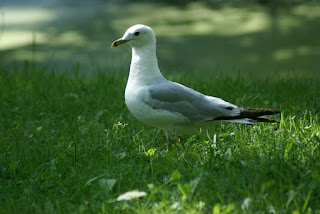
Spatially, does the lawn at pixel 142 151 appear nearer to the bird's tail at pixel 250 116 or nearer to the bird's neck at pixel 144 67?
the bird's tail at pixel 250 116

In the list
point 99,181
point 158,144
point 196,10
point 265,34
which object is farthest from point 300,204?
point 196,10

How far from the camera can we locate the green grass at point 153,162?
2.82 m

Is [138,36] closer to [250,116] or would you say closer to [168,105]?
[168,105]

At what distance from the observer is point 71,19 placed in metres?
10.6

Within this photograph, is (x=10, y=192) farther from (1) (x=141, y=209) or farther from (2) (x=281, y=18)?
(2) (x=281, y=18)

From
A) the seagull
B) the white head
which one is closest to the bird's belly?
the seagull

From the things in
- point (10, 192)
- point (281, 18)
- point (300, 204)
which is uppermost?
point (281, 18)

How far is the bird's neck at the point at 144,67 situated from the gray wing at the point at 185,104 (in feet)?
0.36

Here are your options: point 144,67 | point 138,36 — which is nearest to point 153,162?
point 144,67

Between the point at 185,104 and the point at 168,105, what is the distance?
0.48 ft

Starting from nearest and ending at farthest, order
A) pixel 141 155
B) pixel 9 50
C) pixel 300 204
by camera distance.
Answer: pixel 300 204 → pixel 141 155 → pixel 9 50

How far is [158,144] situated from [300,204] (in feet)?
5.66

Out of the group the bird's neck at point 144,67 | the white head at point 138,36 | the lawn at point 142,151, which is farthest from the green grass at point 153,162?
the white head at point 138,36

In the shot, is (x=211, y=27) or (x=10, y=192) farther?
(x=211, y=27)
